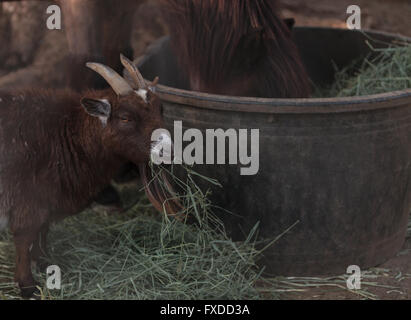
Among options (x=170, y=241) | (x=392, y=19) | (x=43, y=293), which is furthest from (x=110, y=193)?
(x=392, y=19)

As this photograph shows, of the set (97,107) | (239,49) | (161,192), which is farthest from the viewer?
(239,49)

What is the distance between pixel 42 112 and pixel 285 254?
1512 millimetres

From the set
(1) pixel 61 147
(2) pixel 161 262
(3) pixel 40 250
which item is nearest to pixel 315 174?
(2) pixel 161 262

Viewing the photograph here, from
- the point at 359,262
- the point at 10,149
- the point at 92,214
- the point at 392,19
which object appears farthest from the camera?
the point at 392,19

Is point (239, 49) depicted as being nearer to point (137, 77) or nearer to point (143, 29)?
point (137, 77)

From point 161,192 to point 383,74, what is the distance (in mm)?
1863

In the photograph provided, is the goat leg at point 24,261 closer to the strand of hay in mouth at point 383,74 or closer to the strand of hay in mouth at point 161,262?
the strand of hay in mouth at point 161,262

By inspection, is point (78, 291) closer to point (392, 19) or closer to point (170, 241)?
point (170, 241)

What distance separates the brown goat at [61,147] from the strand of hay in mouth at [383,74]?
1613mm

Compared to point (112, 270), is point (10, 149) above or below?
above

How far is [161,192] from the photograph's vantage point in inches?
141

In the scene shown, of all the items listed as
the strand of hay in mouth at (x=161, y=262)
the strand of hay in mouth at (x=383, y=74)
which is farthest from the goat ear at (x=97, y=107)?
the strand of hay in mouth at (x=383, y=74)

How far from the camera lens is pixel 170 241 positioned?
3.69 metres

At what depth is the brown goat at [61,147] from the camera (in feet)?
10.7
